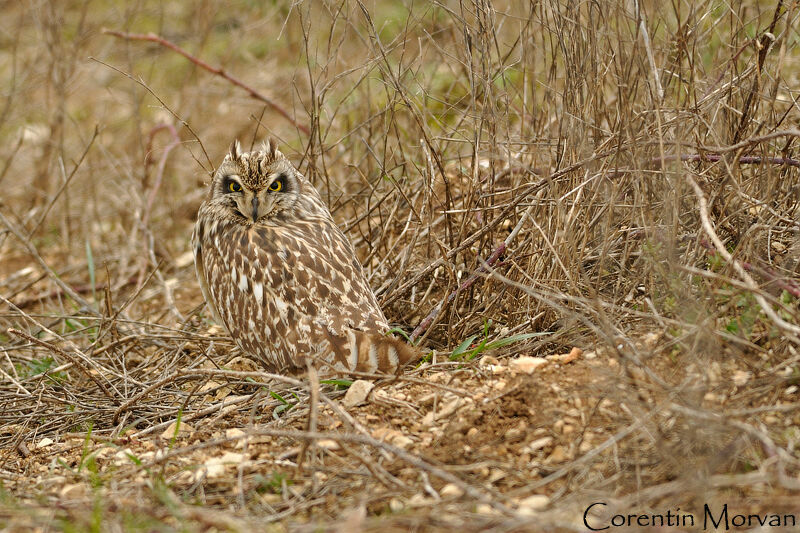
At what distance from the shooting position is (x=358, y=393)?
12.8 feet

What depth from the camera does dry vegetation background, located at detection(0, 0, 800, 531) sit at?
3000 millimetres

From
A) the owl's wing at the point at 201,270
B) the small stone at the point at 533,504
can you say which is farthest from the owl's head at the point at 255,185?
the small stone at the point at 533,504

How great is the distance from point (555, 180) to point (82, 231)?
200 inches

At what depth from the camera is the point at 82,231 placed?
7652 millimetres

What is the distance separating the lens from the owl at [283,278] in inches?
166

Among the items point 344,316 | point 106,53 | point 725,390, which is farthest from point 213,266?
point 106,53

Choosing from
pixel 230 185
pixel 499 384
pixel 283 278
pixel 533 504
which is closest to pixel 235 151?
pixel 230 185

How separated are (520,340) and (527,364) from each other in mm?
496

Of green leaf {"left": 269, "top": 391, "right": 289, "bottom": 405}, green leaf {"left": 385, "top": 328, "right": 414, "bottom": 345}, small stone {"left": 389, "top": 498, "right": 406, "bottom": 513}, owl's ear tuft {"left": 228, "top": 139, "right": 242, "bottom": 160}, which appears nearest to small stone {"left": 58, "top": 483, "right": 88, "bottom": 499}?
green leaf {"left": 269, "top": 391, "right": 289, "bottom": 405}

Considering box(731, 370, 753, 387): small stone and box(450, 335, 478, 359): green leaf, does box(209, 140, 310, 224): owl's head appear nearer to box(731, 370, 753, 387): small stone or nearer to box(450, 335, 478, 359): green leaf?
box(450, 335, 478, 359): green leaf

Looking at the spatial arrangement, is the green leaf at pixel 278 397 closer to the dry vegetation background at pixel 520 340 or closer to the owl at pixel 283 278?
the dry vegetation background at pixel 520 340

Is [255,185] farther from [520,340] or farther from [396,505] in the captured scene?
[396,505]

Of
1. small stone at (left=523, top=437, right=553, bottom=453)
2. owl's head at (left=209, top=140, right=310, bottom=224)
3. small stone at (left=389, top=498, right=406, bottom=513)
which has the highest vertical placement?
owl's head at (left=209, top=140, right=310, bottom=224)

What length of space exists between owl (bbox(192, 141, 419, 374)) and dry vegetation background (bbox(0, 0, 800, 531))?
20 cm
